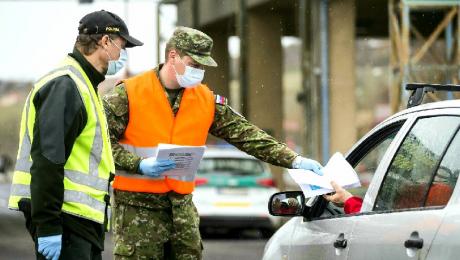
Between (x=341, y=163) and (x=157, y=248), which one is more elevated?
(x=341, y=163)

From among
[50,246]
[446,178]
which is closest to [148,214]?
[50,246]

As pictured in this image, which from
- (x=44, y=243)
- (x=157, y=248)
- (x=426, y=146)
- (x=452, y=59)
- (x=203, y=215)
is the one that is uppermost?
(x=426, y=146)

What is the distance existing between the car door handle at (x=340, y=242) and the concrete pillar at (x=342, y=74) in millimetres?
19540

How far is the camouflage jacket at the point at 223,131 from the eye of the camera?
7.22 m

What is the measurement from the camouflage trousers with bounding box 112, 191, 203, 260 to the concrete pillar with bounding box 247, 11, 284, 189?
2263 cm

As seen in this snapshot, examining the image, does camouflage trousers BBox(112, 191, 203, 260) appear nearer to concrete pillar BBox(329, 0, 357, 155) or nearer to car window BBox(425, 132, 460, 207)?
car window BBox(425, 132, 460, 207)

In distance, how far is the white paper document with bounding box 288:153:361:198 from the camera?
684 cm

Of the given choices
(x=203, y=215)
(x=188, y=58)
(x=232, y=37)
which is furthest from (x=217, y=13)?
(x=188, y=58)

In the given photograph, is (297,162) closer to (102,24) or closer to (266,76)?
(102,24)

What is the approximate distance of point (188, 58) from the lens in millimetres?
7441

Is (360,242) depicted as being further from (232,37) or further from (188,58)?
(232,37)

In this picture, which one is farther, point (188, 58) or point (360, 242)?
point (188, 58)

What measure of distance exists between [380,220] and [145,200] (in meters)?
1.70

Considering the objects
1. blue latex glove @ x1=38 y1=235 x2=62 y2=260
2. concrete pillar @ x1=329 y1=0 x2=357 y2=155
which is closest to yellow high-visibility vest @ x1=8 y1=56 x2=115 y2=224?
blue latex glove @ x1=38 y1=235 x2=62 y2=260
